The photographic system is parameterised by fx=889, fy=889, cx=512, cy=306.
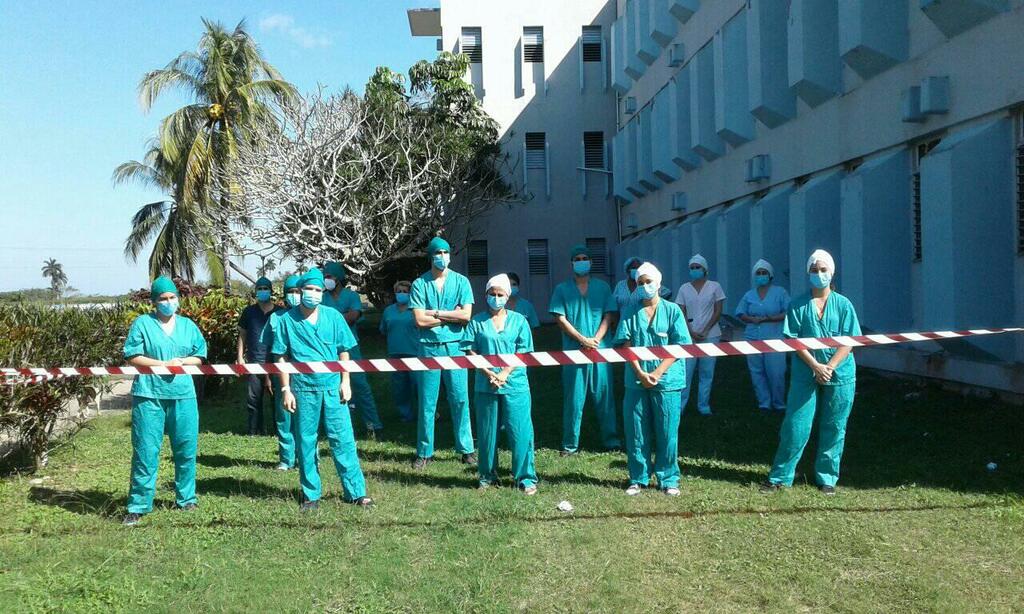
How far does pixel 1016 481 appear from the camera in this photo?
22.4ft

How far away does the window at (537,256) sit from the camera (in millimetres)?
29641

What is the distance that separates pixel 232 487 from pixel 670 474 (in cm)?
375

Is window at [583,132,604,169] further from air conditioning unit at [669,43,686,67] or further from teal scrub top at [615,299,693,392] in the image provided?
teal scrub top at [615,299,693,392]

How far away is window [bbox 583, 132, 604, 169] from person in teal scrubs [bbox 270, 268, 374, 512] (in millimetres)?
23736

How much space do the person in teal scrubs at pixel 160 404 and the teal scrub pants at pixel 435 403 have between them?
2.10 meters

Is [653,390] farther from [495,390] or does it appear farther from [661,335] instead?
[495,390]

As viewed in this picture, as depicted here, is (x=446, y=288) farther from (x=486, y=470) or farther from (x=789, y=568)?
(x=789, y=568)

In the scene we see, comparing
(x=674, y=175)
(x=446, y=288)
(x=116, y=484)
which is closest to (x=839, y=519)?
(x=446, y=288)

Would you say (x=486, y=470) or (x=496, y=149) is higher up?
(x=496, y=149)

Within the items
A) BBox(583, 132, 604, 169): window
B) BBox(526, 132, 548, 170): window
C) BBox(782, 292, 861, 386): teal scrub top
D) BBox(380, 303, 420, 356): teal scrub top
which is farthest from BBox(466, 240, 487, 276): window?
BBox(782, 292, 861, 386): teal scrub top

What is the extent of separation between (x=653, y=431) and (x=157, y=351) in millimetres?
3894

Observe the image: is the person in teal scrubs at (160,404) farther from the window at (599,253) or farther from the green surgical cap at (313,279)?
the window at (599,253)

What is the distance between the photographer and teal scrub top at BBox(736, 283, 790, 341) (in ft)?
33.6

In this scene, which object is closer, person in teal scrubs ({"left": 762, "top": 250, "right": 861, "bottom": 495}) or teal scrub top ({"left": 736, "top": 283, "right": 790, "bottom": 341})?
person in teal scrubs ({"left": 762, "top": 250, "right": 861, "bottom": 495})
